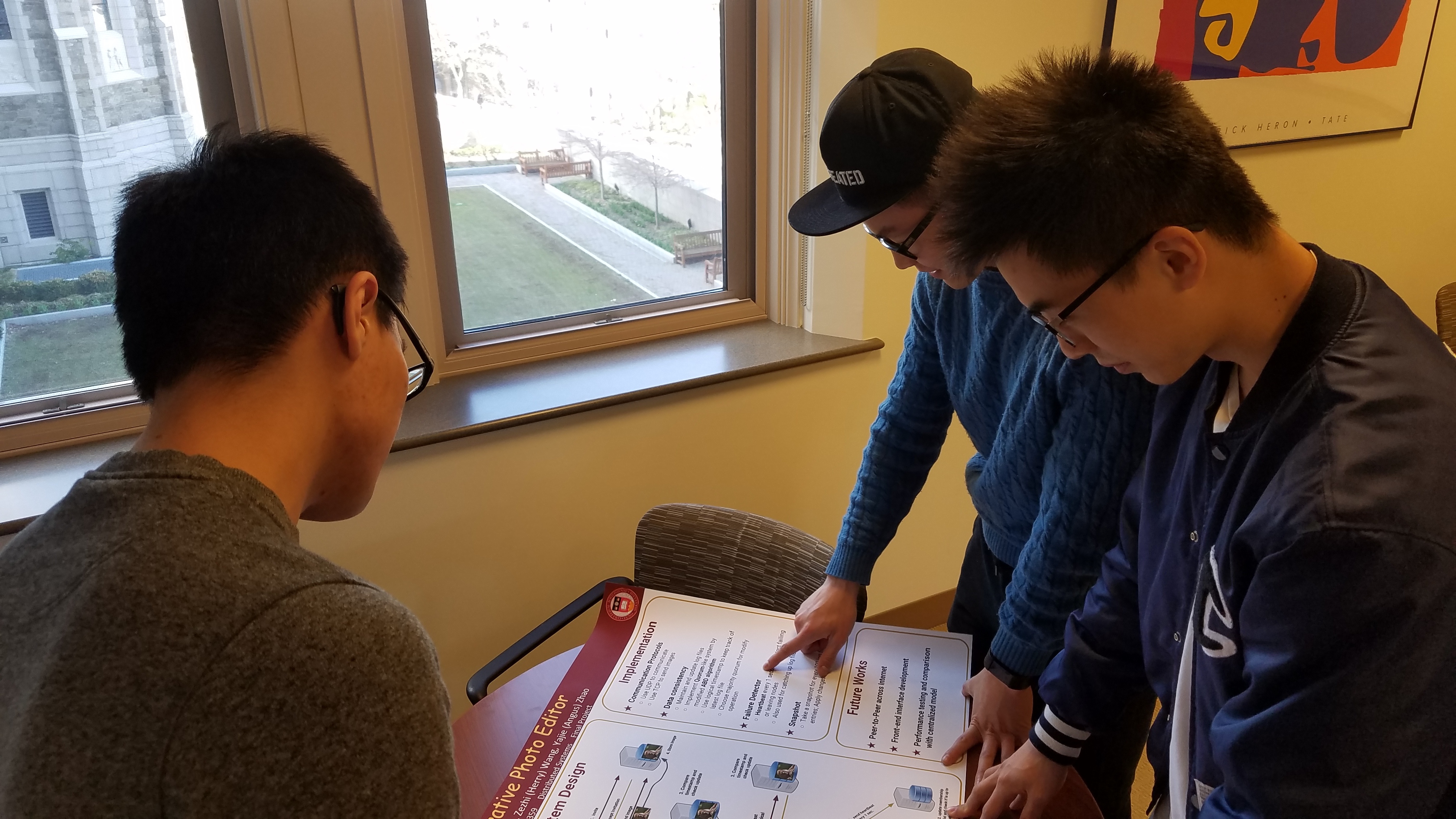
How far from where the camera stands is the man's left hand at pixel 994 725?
1006 millimetres

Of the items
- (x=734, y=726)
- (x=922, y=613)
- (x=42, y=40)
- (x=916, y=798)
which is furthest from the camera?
(x=922, y=613)

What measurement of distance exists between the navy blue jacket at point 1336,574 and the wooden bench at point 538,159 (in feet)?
5.15

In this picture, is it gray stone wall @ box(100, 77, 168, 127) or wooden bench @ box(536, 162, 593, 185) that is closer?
gray stone wall @ box(100, 77, 168, 127)

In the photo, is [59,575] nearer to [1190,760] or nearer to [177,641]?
[177,641]

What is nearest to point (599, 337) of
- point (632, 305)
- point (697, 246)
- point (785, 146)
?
point (632, 305)

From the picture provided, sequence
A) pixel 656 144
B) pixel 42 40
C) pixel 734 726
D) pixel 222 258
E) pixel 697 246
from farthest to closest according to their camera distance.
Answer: pixel 697 246
pixel 656 144
pixel 42 40
pixel 734 726
pixel 222 258

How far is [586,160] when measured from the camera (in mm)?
2041

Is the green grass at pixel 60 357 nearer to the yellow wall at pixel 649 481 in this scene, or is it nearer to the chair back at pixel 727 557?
the yellow wall at pixel 649 481

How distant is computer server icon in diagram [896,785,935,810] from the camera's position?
0.94 metres

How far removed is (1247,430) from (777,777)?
23.1 inches

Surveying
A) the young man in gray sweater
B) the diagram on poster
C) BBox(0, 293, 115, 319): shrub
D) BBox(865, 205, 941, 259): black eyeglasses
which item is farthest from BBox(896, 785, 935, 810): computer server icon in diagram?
BBox(0, 293, 115, 319): shrub

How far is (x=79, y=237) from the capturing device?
5.35ft

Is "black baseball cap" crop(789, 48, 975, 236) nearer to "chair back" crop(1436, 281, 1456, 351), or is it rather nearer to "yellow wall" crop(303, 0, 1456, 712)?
"yellow wall" crop(303, 0, 1456, 712)

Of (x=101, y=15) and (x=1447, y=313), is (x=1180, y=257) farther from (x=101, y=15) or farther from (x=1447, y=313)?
(x=1447, y=313)
